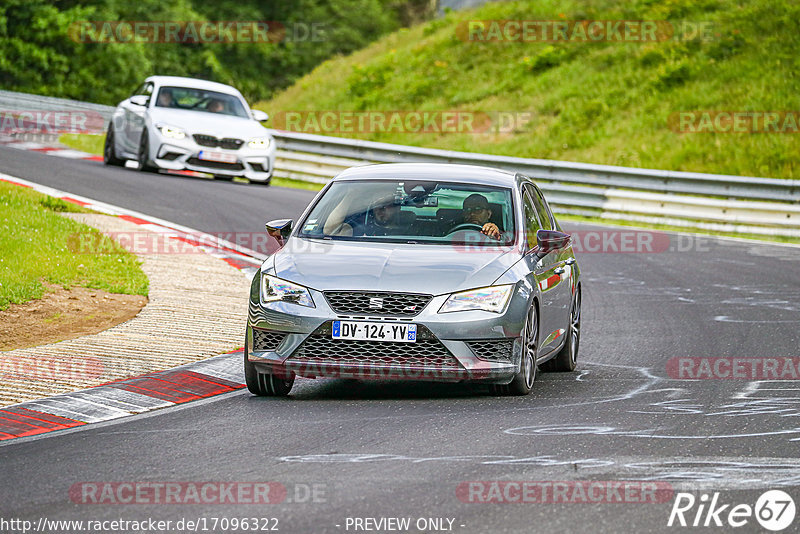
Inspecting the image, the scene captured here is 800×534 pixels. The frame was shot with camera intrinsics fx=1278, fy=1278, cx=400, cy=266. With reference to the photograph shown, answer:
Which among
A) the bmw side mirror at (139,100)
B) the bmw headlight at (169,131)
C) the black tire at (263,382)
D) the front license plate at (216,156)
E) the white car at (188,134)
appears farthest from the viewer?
the bmw side mirror at (139,100)

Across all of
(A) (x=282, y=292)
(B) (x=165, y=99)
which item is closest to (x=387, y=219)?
(A) (x=282, y=292)

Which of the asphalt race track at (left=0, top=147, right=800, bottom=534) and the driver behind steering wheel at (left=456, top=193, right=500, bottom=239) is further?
the driver behind steering wheel at (left=456, top=193, right=500, bottom=239)

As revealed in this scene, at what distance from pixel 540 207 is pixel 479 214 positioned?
52.2 inches

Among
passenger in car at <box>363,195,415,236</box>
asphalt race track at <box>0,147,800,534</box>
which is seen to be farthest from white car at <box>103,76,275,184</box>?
passenger in car at <box>363,195,415,236</box>

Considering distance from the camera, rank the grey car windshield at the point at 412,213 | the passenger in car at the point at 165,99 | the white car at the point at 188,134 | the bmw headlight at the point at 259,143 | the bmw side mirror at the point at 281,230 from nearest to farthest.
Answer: the grey car windshield at the point at 412,213 < the bmw side mirror at the point at 281,230 < the white car at the point at 188,134 < the bmw headlight at the point at 259,143 < the passenger in car at the point at 165,99

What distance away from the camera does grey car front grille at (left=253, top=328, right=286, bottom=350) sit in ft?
27.6

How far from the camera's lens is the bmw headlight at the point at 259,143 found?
922 inches

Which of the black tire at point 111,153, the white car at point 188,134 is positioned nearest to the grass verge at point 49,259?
the white car at point 188,134

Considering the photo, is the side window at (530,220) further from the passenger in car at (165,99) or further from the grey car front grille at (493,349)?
the passenger in car at (165,99)

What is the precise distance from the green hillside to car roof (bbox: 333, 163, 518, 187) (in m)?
16.6

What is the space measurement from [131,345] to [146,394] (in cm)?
161

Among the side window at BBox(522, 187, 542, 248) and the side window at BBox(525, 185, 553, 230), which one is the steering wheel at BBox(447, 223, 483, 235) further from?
the side window at BBox(525, 185, 553, 230)

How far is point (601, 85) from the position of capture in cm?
3172

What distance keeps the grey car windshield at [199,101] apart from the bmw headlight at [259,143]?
1055 mm
